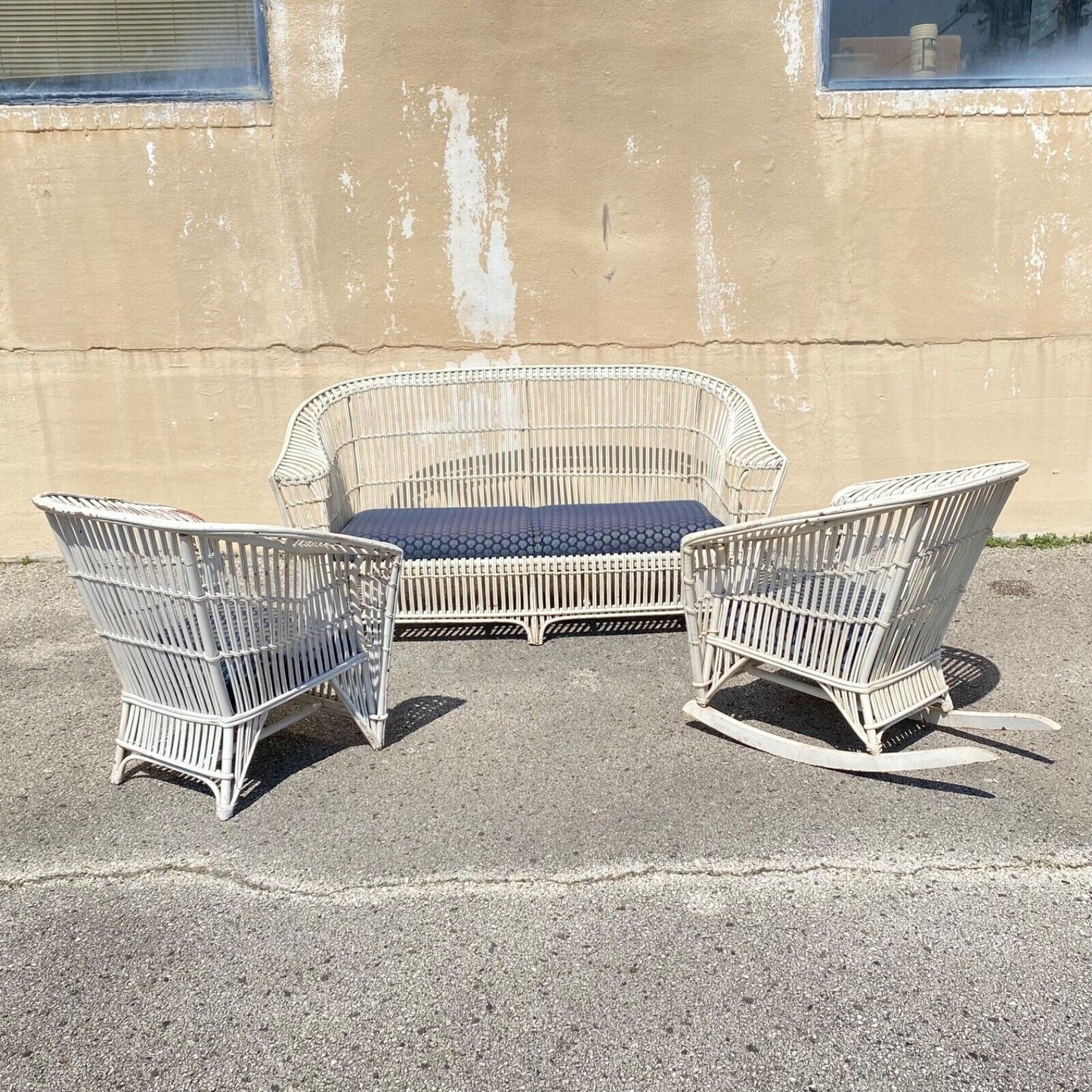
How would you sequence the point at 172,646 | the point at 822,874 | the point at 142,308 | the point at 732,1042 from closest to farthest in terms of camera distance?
the point at 732,1042
the point at 822,874
the point at 172,646
the point at 142,308

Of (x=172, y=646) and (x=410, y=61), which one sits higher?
(x=410, y=61)

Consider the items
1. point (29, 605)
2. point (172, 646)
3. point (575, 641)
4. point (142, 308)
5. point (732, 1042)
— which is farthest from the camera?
point (142, 308)

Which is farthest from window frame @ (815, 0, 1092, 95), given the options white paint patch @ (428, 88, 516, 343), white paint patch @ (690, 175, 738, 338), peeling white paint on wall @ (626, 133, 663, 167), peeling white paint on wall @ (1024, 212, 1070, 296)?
white paint patch @ (428, 88, 516, 343)

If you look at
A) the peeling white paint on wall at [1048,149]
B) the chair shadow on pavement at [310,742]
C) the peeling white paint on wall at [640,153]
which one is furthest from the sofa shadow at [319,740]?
the peeling white paint on wall at [1048,149]

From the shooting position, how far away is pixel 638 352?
570 centimetres

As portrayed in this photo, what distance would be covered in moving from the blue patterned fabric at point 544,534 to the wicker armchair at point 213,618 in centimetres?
110

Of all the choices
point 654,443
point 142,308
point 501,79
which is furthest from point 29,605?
point 501,79

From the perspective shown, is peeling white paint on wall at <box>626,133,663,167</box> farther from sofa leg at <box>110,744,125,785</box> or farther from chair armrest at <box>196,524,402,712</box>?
sofa leg at <box>110,744,125,785</box>

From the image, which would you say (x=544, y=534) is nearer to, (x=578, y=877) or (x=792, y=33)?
(x=578, y=877)

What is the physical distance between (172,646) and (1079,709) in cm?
318

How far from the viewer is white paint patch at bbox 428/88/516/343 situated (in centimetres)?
542

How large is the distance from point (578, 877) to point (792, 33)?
4681 mm

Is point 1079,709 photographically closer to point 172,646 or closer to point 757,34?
point 172,646

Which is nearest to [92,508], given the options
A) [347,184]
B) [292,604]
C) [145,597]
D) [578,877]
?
[145,597]
